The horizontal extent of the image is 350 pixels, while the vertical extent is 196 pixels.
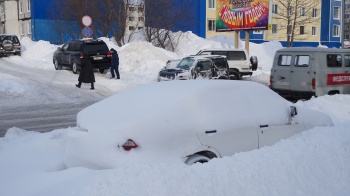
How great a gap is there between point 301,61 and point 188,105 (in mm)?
9611

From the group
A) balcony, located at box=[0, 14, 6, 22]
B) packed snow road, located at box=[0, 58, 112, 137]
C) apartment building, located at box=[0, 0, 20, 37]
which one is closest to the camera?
packed snow road, located at box=[0, 58, 112, 137]

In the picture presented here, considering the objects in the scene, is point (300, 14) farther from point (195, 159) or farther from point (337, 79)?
point (195, 159)

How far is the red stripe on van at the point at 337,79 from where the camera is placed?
1412cm

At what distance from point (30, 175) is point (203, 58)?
1377cm

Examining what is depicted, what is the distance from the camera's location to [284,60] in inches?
589

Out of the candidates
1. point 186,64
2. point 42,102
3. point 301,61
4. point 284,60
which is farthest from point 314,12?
point 42,102

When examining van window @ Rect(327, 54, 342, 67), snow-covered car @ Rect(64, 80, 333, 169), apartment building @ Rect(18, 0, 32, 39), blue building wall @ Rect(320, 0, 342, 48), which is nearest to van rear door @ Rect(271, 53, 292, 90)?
van window @ Rect(327, 54, 342, 67)

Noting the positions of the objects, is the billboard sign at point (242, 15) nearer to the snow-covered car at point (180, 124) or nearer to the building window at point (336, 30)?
the snow-covered car at point (180, 124)

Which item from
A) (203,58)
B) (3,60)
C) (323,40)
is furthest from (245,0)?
(323,40)

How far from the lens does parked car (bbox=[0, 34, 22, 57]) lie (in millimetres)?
30578

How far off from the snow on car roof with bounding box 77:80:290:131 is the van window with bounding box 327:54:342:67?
26.8 feet

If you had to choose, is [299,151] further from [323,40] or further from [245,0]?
[323,40]

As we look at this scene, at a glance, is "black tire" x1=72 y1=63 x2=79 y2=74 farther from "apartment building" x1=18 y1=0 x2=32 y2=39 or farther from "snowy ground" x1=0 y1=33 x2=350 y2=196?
"apartment building" x1=18 y1=0 x2=32 y2=39

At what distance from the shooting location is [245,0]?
1254 inches
